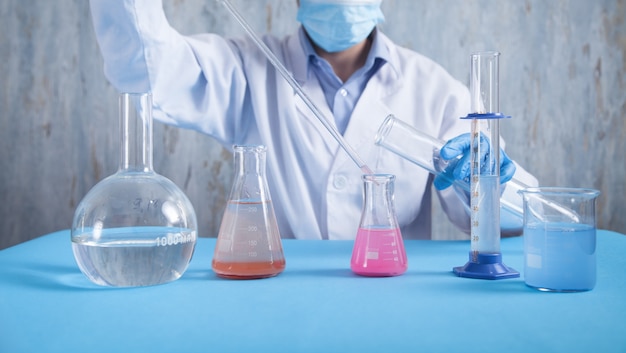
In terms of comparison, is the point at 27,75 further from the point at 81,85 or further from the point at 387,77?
the point at 387,77

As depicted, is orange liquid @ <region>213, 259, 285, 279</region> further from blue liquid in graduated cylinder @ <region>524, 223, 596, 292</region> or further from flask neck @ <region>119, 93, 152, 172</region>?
blue liquid in graduated cylinder @ <region>524, 223, 596, 292</region>

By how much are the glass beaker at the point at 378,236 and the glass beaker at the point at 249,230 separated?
12 cm

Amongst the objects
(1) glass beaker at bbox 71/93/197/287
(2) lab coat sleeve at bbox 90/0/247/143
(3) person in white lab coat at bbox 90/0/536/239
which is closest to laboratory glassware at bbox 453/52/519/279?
(1) glass beaker at bbox 71/93/197/287

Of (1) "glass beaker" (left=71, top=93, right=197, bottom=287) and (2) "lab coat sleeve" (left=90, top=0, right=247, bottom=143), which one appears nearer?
(1) "glass beaker" (left=71, top=93, right=197, bottom=287)

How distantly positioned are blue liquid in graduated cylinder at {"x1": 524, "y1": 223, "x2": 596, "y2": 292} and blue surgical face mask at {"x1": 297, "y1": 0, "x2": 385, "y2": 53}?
2.79ft

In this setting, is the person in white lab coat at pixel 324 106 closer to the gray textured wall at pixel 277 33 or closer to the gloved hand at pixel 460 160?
the gloved hand at pixel 460 160

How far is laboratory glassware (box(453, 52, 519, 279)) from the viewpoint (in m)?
0.87

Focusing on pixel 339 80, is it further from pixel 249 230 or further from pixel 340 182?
pixel 249 230

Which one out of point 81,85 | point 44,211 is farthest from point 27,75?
point 44,211

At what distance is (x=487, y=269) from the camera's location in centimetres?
87

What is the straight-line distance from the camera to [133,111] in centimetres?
85

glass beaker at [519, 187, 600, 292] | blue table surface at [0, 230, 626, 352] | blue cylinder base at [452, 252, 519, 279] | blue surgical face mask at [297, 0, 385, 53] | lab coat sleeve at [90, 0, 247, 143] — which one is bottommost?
blue table surface at [0, 230, 626, 352]

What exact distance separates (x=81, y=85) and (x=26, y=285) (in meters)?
1.56

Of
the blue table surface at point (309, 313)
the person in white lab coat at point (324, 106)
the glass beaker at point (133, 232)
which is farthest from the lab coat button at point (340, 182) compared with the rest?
the glass beaker at point (133, 232)
